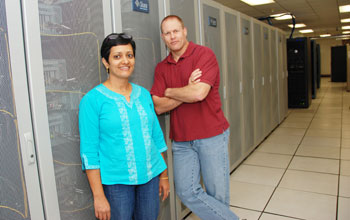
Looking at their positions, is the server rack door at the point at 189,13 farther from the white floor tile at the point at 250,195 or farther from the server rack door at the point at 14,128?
the white floor tile at the point at 250,195

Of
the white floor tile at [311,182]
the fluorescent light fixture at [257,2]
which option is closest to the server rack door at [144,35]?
the white floor tile at [311,182]

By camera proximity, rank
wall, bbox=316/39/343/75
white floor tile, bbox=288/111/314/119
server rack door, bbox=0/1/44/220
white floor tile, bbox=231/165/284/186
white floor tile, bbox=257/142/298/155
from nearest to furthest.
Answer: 1. server rack door, bbox=0/1/44/220
2. white floor tile, bbox=231/165/284/186
3. white floor tile, bbox=257/142/298/155
4. white floor tile, bbox=288/111/314/119
5. wall, bbox=316/39/343/75

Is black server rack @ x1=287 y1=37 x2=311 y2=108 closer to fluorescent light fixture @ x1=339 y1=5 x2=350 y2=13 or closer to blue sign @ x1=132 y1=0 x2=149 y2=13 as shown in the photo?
fluorescent light fixture @ x1=339 y1=5 x2=350 y2=13

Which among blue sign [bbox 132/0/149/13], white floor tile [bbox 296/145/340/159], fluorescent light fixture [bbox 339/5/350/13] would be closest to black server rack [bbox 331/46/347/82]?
fluorescent light fixture [bbox 339/5/350/13]

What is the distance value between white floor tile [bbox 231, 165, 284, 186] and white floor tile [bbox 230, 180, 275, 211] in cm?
11

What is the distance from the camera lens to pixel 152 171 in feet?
4.89

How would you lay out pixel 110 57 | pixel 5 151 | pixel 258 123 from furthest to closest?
pixel 258 123
pixel 110 57
pixel 5 151

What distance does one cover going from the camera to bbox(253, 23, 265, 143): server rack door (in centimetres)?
436

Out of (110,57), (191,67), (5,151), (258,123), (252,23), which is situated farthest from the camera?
(258,123)

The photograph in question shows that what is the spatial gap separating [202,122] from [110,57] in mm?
735

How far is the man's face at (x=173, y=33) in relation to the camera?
5.84ft

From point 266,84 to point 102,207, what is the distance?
4.16 metres

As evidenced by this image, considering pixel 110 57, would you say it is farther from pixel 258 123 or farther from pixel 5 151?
pixel 258 123

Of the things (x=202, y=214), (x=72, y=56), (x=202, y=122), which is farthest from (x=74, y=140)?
(x=202, y=214)
